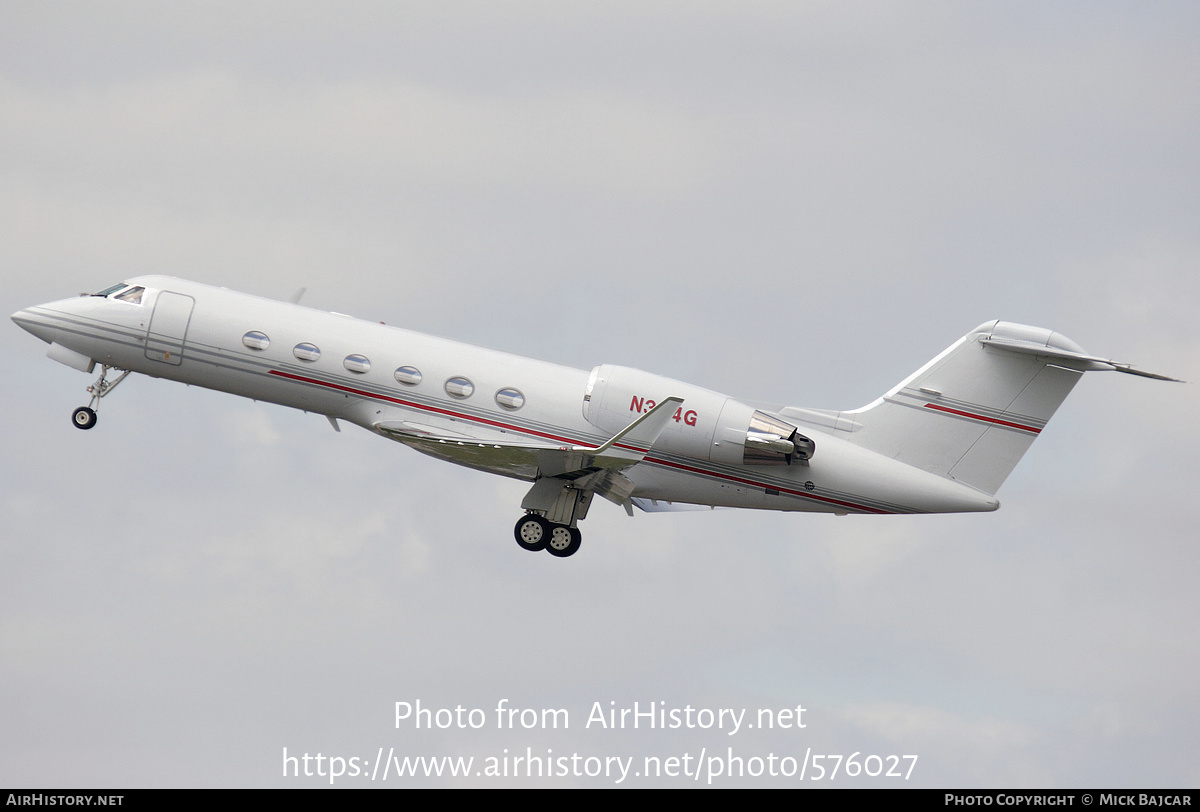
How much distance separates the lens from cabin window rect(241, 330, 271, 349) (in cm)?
3225

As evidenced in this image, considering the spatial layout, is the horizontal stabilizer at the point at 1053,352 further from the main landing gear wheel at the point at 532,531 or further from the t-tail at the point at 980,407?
the main landing gear wheel at the point at 532,531

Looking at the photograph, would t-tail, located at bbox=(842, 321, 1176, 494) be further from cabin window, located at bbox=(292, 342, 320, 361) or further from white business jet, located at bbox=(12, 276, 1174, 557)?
cabin window, located at bbox=(292, 342, 320, 361)

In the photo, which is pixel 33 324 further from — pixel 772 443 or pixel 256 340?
pixel 772 443

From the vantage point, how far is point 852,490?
3231 cm

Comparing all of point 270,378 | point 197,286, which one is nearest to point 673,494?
point 270,378

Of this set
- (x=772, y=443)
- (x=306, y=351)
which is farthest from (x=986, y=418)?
(x=306, y=351)

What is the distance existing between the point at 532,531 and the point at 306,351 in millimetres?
6036

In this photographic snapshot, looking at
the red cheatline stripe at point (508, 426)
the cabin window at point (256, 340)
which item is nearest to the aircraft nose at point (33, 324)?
the cabin window at point (256, 340)

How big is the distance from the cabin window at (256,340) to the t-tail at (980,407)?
12.6 m

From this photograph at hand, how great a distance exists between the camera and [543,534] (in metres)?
32.8

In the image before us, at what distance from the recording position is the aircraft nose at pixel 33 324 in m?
33.8

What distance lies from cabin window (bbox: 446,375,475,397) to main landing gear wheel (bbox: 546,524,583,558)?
3.44 meters

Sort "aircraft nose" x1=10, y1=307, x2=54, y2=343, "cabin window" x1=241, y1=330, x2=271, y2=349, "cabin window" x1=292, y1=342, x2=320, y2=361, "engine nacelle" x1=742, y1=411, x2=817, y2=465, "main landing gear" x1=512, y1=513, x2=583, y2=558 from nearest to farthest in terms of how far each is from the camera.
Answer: "engine nacelle" x1=742, y1=411, x2=817, y2=465
"cabin window" x1=292, y1=342, x2=320, y2=361
"cabin window" x1=241, y1=330, x2=271, y2=349
"main landing gear" x1=512, y1=513, x2=583, y2=558
"aircraft nose" x1=10, y1=307, x2=54, y2=343

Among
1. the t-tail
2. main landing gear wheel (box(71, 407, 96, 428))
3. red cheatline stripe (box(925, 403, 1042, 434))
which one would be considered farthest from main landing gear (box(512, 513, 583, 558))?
main landing gear wheel (box(71, 407, 96, 428))
